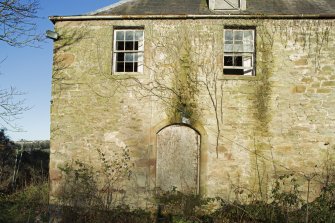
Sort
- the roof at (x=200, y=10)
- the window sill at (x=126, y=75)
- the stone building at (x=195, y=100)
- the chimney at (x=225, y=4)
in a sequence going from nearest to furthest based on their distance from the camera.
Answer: the stone building at (x=195, y=100) → the roof at (x=200, y=10) → the window sill at (x=126, y=75) → the chimney at (x=225, y=4)

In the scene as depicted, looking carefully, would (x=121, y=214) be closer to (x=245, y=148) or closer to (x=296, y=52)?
(x=245, y=148)

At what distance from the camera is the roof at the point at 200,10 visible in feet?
34.4

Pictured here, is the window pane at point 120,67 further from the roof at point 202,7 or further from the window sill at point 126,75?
the roof at point 202,7

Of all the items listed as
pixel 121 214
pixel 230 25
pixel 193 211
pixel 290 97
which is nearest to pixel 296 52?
pixel 290 97

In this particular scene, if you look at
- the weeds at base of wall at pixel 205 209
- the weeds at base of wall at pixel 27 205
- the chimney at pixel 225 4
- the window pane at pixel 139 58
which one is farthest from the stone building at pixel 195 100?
the weeds at base of wall at pixel 27 205

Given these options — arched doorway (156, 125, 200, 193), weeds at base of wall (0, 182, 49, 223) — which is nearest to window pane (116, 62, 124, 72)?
arched doorway (156, 125, 200, 193)

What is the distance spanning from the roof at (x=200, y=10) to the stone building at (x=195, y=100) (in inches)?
2.6

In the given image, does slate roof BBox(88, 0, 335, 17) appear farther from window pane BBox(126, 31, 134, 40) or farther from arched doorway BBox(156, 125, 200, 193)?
arched doorway BBox(156, 125, 200, 193)

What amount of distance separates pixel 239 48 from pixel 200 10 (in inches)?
75.2

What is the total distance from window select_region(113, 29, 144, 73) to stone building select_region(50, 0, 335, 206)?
1.4 inches

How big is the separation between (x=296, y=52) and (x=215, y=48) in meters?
2.59

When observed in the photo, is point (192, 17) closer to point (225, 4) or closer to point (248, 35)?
point (225, 4)

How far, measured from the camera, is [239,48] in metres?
10.7

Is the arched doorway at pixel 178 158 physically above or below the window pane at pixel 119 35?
below
